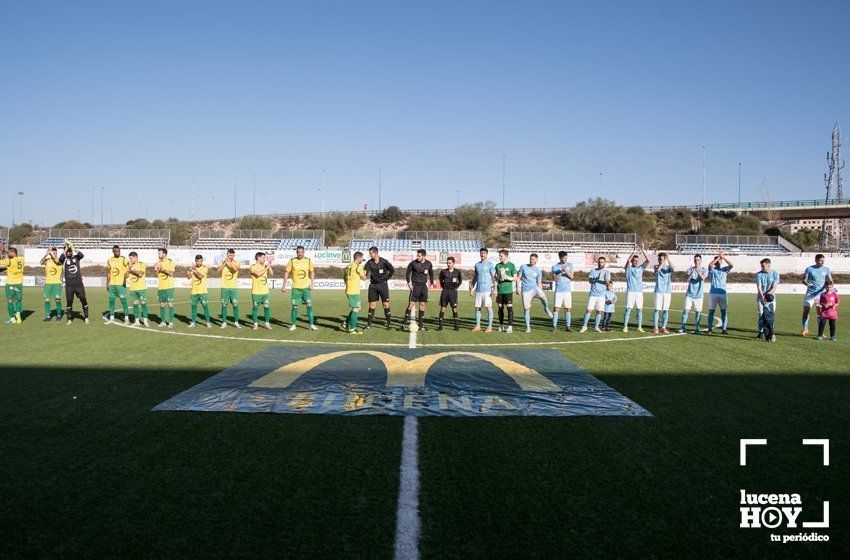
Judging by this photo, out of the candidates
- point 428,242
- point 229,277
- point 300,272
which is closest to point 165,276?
point 229,277

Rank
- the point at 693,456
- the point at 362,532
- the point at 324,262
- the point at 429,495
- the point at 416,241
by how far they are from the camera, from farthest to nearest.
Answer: the point at 416,241, the point at 324,262, the point at 693,456, the point at 429,495, the point at 362,532

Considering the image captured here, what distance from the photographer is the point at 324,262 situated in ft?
Answer: 138

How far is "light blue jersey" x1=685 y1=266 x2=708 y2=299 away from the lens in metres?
13.9

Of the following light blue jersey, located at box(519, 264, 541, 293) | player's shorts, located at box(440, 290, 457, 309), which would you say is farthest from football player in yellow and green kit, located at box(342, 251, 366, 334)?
light blue jersey, located at box(519, 264, 541, 293)

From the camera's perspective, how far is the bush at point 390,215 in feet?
260

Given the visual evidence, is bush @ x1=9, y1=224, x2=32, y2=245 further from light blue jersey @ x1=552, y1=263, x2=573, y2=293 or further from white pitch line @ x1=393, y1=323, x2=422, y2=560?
white pitch line @ x1=393, y1=323, x2=422, y2=560

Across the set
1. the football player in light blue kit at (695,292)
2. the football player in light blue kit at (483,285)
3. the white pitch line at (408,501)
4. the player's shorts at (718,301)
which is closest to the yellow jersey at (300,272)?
the football player in light blue kit at (483,285)

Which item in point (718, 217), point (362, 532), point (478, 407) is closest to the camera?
point (362, 532)

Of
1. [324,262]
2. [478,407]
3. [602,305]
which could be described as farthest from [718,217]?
[478,407]

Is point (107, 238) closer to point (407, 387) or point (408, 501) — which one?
point (407, 387)

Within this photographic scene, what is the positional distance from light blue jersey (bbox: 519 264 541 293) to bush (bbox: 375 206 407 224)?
213 ft

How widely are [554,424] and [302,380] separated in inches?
151

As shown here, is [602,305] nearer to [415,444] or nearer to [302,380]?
[302,380]

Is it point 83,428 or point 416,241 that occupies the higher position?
point 416,241
